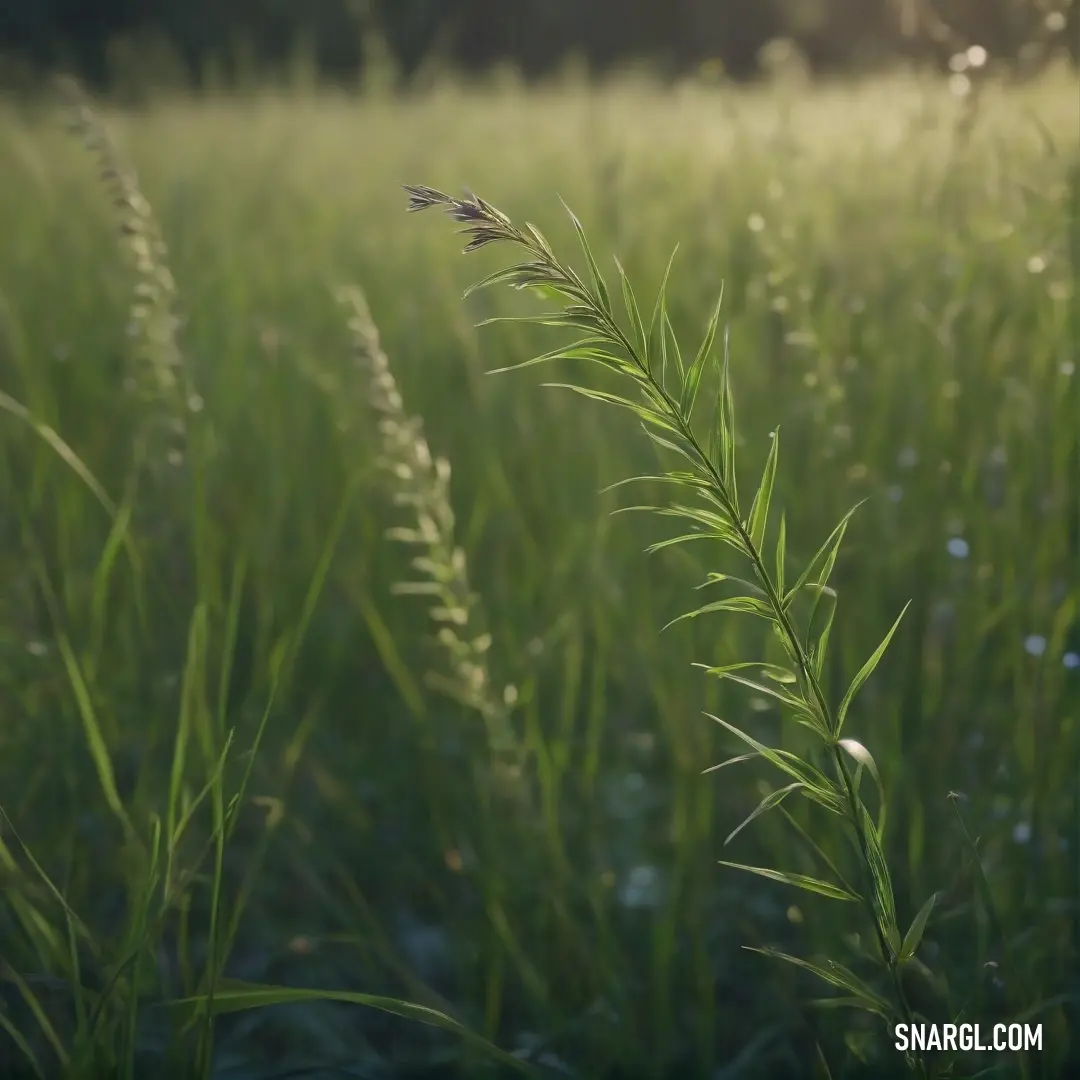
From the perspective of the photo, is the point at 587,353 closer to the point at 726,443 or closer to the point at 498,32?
the point at 726,443

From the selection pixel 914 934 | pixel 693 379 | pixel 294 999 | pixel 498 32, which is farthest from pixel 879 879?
pixel 498 32

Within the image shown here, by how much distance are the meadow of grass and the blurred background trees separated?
12cm

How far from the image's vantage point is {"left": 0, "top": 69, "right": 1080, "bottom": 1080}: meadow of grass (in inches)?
35.7

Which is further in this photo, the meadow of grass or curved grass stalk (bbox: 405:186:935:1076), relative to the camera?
the meadow of grass

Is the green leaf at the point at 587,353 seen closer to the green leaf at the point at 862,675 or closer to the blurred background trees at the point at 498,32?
the green leaf at the point at 862,675

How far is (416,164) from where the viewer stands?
2.88m

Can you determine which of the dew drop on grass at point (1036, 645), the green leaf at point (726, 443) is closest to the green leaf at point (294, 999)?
the green leaf at point (726, 443)

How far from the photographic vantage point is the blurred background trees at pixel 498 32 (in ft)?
4.98

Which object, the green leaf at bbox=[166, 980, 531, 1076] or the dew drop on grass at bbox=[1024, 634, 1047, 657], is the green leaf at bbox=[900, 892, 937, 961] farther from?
the dew drop on grass at bbox=[1024, 634, 1047, 657]

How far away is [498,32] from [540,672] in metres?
3.16

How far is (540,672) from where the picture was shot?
122 centimetres

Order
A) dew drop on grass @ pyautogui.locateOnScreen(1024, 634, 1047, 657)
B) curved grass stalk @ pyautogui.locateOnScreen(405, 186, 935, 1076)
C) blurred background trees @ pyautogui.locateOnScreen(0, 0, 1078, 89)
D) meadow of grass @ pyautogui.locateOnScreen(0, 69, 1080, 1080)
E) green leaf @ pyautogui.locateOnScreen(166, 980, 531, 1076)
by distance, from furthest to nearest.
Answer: blurred background trees @ pyautogui.locateOnScreen(0, 0, 1078, 89)
dew drop on grass @ pyautogui.locateOnScreen(1024, 634, 1047, 657)
meadow of grass @ pyautogui.locateOnScreen(0, 69, 1080, 1080)
green leaf @ pyautogui.locateOnScreen(166, 980, 531, 1076)
curved grass stalk @ pyautogui.locateOnScreen(405, 186, 935, 1076)

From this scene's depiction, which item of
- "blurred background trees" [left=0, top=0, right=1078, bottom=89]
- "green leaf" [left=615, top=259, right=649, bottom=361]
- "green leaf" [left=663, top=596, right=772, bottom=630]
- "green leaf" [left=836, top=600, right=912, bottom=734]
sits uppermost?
"blurred background trees" [left=0, top=0, right=1078, bottom=89]

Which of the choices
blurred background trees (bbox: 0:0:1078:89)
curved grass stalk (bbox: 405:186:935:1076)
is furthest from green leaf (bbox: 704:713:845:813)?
blurred background trees (bbox: 0:0:1078:89)
